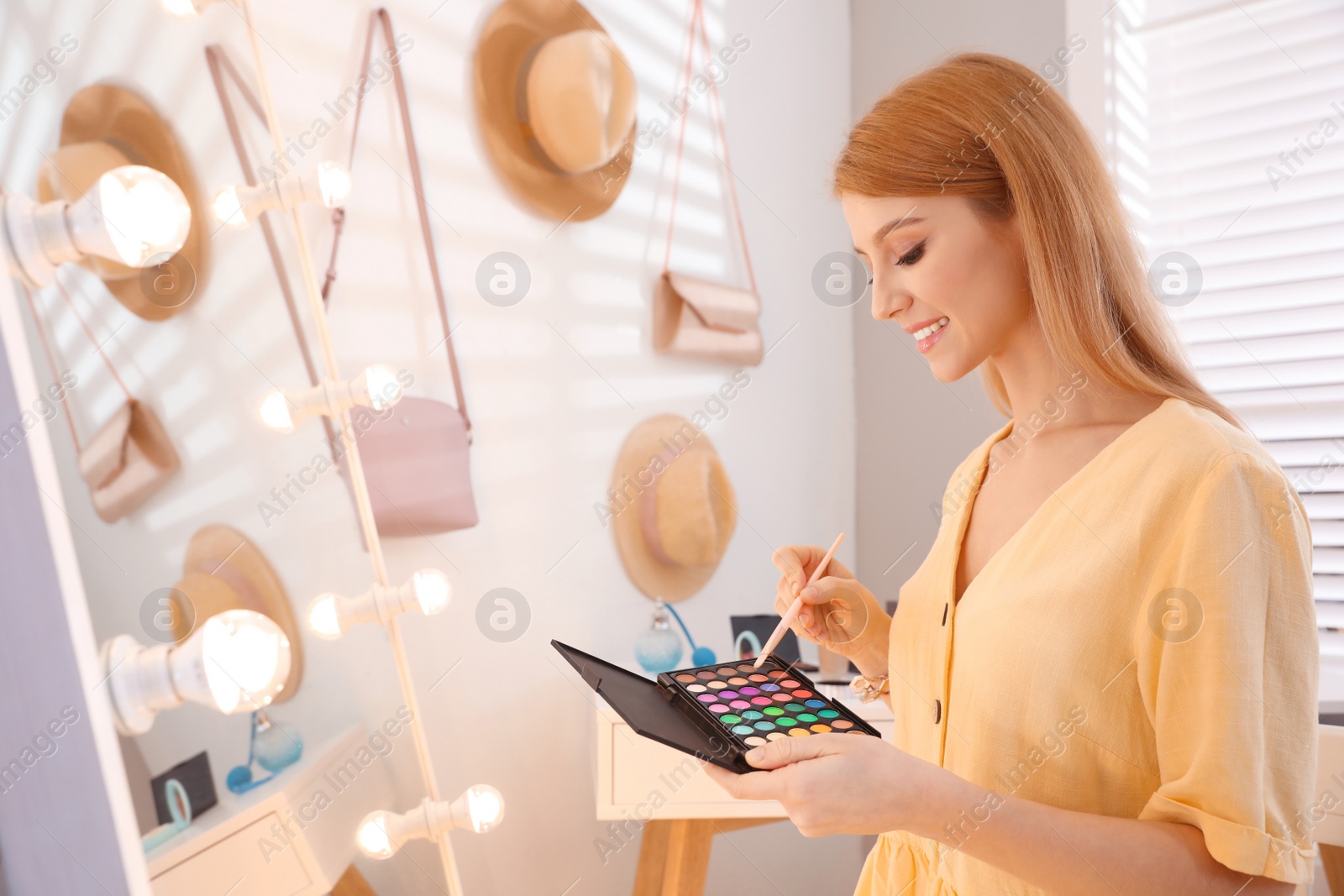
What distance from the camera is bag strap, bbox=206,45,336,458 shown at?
A: 858mm

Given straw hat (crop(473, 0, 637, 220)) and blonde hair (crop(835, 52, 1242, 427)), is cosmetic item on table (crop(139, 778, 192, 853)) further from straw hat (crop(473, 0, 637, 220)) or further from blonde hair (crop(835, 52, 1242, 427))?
straw hat (crop(473, 0, 637, 220))

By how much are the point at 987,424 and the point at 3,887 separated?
1929mm

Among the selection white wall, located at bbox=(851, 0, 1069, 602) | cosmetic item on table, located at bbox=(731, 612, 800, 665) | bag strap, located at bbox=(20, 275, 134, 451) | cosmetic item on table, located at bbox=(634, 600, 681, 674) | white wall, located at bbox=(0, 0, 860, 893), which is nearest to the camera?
bag strap, located at bbox=(20, 275, 134, 451)

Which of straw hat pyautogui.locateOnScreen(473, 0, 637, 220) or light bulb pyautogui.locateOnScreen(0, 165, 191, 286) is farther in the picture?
straw hat pyautogui.locateOnScreen(473, 0, 637, 220)

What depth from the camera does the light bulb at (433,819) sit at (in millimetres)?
929

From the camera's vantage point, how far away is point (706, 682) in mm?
816

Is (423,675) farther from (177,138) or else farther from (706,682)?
(177,138)

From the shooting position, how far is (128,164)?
721mm

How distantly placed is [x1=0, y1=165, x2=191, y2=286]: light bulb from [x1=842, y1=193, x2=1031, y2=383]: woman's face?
0.63 metres

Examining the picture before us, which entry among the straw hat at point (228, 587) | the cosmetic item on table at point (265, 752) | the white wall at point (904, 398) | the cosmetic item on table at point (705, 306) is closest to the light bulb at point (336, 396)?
the straw hat at point (228, 587)

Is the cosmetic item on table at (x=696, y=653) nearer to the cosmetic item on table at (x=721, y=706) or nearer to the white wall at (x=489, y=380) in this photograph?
the white wall at (x=489, y=380)

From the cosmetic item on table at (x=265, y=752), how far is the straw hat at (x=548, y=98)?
0.94 meters

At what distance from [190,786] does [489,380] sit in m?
0.88

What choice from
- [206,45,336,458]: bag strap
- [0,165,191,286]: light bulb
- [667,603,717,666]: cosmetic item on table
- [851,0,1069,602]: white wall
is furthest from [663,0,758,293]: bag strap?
[0,165,191,286]: light bulb
